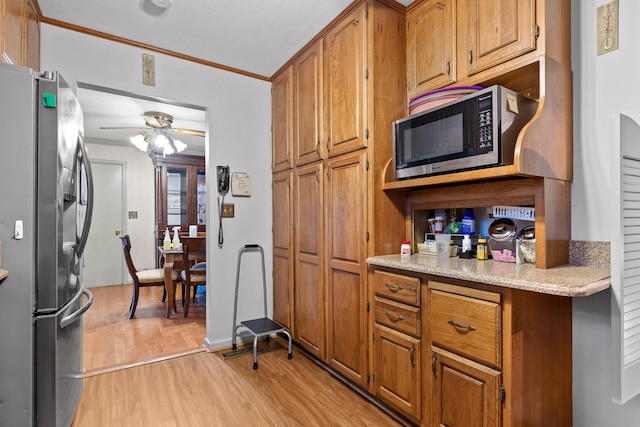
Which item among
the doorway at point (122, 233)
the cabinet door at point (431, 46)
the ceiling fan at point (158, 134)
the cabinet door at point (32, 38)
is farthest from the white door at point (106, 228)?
the cabinet door at point (431, 46)

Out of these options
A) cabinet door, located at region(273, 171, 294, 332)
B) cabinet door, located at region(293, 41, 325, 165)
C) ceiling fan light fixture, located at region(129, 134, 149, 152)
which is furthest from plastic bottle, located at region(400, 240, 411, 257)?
ceiling fan light fixture, located at region(129, 134, 149, 152)

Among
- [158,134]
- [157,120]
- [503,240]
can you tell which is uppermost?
[157,120]

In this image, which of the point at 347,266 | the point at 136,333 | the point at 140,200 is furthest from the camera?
the point at 140,200

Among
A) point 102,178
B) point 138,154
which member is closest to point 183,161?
point 138,154

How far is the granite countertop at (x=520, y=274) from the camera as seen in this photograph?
44.8 inches

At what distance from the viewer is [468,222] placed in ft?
6.34

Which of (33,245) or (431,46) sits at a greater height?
(431,46)

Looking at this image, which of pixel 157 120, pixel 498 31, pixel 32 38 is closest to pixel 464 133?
pixel 498 31

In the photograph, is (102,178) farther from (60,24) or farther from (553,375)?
(553,375)

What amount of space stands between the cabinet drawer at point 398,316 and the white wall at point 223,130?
1.53 metres

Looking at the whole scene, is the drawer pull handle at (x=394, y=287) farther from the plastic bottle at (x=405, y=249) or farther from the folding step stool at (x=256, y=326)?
the folding step stool at (x=256, y=326)

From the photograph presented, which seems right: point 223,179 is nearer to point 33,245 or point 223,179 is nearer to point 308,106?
point 308,106

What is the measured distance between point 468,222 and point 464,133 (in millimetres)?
585

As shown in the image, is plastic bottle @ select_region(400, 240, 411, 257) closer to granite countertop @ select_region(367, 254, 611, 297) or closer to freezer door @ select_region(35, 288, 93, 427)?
granite countertop @ select_region(367, 254, 611, 297)
